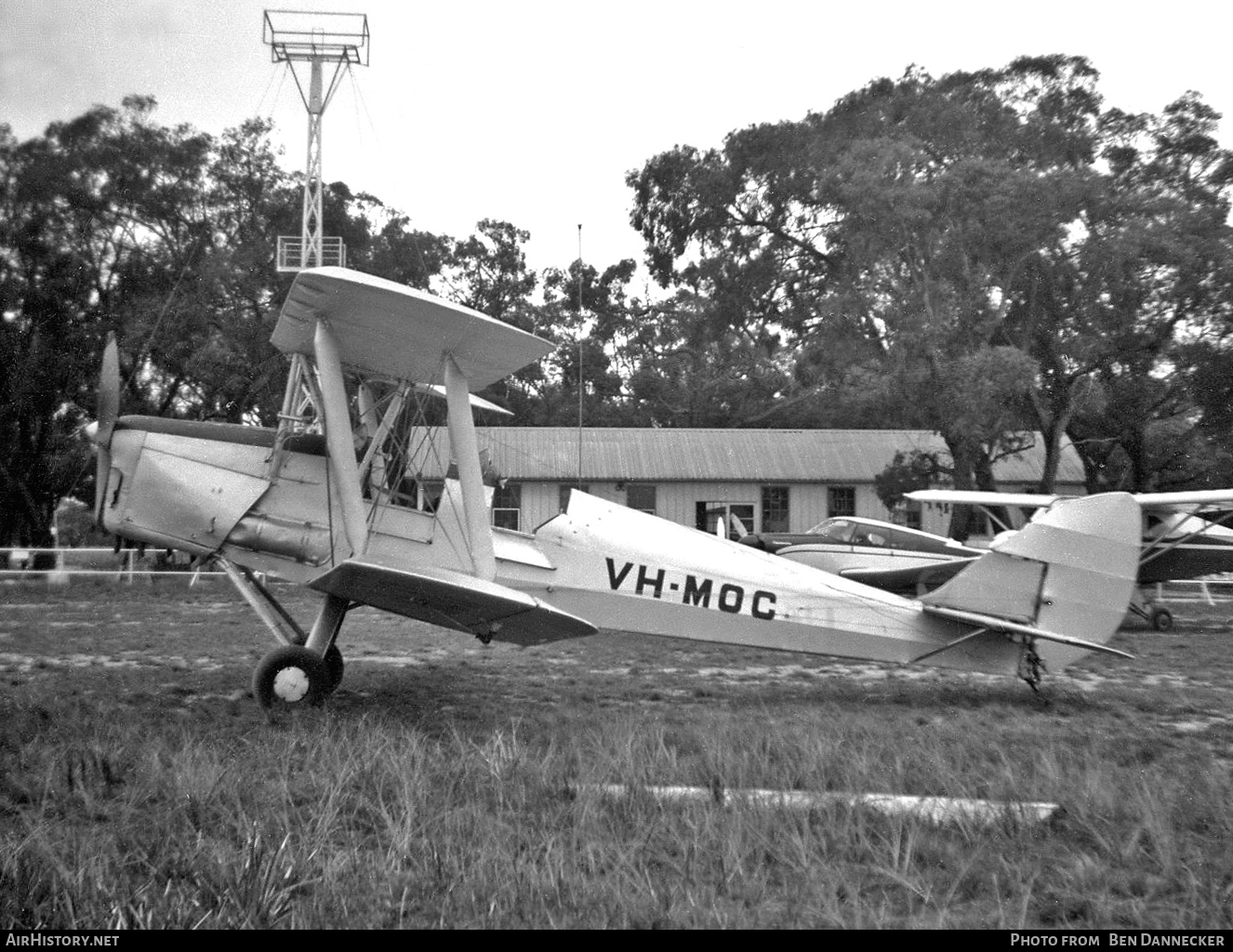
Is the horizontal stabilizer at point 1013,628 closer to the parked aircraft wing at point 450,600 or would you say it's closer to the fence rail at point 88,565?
the parked aircraft wing at point 450,600

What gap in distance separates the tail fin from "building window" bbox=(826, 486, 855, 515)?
23.3 m

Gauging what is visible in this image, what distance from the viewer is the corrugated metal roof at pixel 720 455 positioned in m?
30.6

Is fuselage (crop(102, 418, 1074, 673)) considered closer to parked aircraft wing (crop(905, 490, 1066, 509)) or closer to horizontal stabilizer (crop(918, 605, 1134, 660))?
horizontal stabilizer (crop(918, 605, 1134, 660))

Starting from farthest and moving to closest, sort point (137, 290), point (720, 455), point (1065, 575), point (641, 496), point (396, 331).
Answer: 1. point (720, 455)
2. point (641, 496)
3. point (137, 290)
4. point (1065, 575)
5. point (396, 331)

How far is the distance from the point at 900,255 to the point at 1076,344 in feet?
15.9

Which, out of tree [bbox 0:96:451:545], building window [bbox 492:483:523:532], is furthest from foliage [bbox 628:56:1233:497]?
tree [bbox 0:96:451:545]

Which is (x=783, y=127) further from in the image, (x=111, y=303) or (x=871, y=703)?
(x=871, y=703)

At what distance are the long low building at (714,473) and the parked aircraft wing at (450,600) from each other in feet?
72.8

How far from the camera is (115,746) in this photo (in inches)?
196

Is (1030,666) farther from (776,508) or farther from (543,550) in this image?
(776,508)

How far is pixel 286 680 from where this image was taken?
6.75m

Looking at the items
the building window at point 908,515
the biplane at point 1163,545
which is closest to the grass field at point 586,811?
the biplane at point 1163,545

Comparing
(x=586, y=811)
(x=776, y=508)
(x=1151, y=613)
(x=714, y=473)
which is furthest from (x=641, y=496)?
(x=586, y=811)

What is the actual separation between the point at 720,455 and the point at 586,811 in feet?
91.2
